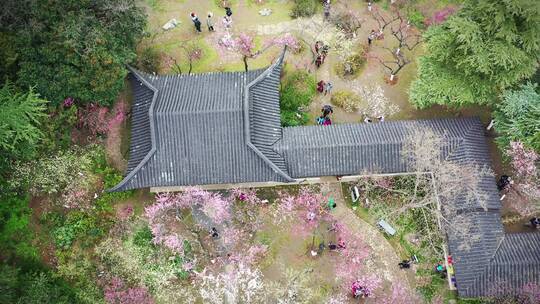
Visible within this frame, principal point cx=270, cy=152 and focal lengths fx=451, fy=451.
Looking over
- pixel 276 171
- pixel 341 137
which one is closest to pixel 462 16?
pixel 341 137

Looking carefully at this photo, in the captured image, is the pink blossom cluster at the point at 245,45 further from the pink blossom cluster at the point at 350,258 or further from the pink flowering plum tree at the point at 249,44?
the pink blossom cluster at the point at 350,258

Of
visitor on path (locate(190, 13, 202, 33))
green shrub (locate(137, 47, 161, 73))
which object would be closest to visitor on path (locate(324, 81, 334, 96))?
visitor on path (locate(190, 13, 202, 33))

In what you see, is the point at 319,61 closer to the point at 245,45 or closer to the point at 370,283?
the point at 245,45

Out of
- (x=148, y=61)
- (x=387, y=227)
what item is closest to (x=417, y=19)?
(x=387, y=227)

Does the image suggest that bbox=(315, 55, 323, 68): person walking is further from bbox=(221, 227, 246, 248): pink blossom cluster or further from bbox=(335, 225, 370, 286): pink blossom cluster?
bbox=(221, 227, 246, 248): pink blossom cluster

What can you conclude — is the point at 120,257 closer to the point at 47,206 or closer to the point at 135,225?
the point at 135,225
